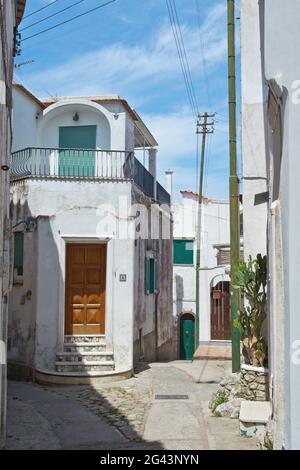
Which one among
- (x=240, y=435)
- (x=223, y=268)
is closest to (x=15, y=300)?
(x=240, y=435)

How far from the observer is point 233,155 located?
38.9ft

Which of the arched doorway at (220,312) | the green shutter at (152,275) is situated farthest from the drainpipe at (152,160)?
the arched doorway at (220,312)

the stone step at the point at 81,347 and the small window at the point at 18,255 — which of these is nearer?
the stone step at the point at 81,347

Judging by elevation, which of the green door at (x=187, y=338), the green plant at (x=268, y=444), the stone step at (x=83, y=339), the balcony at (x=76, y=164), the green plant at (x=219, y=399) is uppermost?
the balcony at (x=76, y=164)

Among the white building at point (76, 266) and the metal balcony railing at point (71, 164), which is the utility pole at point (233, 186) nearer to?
the white building at point (76, 266)

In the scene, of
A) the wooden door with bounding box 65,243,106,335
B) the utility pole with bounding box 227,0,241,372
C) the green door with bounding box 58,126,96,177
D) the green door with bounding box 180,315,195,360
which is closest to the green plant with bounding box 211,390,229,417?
the utility pole with bounding box 227,0,241,372

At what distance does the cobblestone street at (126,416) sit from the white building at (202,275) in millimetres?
11469

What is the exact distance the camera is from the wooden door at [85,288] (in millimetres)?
13633

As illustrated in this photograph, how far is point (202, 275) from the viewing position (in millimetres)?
26156

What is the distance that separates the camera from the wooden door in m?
13.6

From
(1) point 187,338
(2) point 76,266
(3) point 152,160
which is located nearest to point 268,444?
(2) point 76,266

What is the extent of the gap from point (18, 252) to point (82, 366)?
3509 mm
